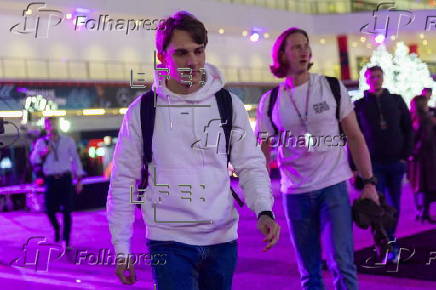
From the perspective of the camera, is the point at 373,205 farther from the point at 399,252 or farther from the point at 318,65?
the point at 318,65

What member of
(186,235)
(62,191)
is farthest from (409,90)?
(186,235)

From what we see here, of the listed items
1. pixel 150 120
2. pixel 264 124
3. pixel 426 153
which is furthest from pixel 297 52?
pixel 426 153

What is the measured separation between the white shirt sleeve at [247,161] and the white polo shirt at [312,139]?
1.32 m

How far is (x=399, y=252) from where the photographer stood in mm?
7246

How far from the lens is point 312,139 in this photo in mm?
4668

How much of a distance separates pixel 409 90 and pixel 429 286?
73.5ft

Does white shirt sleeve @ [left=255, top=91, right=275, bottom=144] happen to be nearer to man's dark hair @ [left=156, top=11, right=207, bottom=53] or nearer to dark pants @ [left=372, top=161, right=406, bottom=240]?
man's dark hair @ [left=156, top=11, right=207, bottom=53]

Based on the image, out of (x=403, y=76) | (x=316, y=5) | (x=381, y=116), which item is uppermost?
→ (x=316, y=5)

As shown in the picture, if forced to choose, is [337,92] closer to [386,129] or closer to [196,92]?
[196,92]

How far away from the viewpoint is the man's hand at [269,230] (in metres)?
3.03

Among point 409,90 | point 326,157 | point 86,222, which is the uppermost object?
point 409,90

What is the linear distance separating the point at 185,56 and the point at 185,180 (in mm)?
533

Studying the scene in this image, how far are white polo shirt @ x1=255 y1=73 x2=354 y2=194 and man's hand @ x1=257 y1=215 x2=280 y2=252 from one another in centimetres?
152

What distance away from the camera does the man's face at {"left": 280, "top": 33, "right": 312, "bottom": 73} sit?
4727mm
